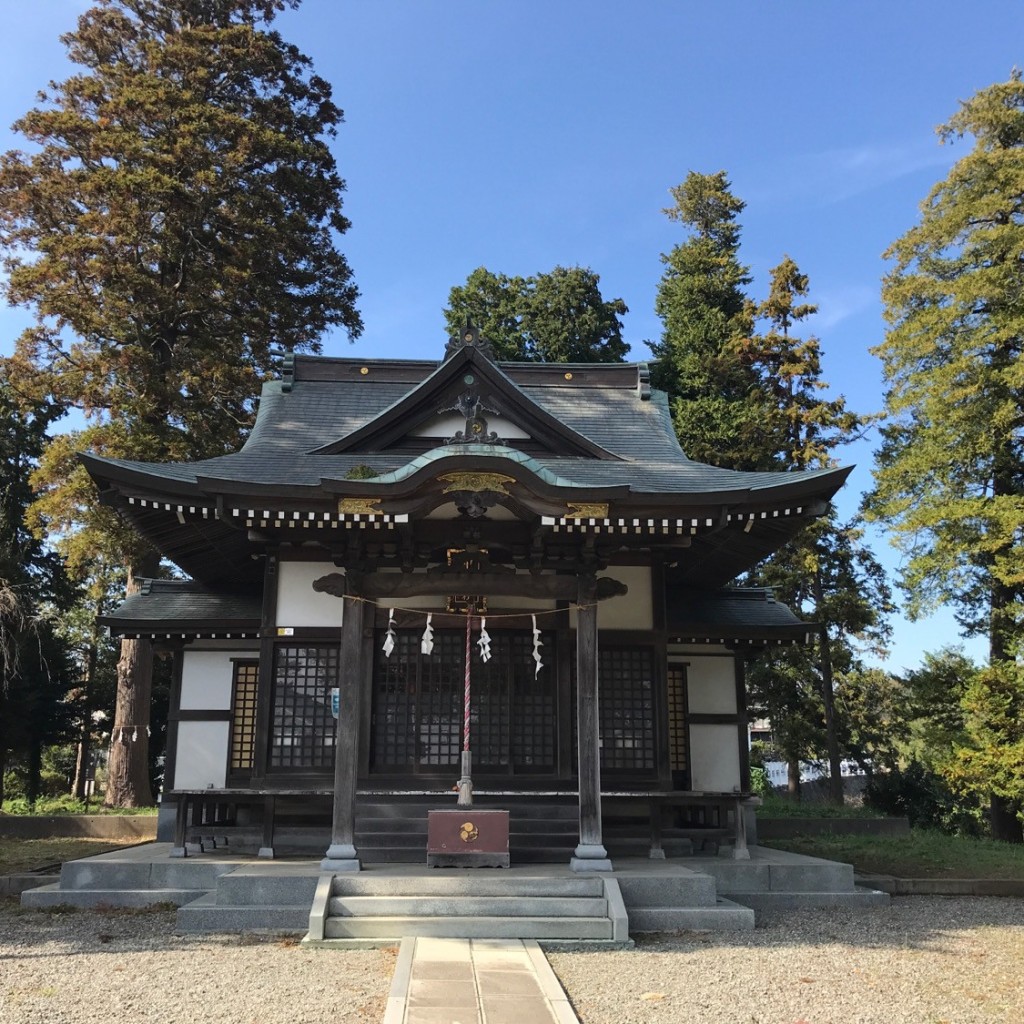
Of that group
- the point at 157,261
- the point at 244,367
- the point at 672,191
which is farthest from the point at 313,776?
the point at 672,191

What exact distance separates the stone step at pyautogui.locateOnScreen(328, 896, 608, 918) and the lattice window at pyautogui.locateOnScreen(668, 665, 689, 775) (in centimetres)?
507

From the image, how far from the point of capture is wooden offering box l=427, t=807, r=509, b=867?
9539 mm

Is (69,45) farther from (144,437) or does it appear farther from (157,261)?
(144,437)

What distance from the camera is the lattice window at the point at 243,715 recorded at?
43.3ft

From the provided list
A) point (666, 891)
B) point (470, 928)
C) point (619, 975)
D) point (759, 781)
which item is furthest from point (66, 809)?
point (759, 781)

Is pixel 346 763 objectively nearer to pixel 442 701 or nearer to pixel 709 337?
pixel 442 701

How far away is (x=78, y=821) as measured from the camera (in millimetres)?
16188

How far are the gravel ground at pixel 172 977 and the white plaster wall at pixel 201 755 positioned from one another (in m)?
4.10

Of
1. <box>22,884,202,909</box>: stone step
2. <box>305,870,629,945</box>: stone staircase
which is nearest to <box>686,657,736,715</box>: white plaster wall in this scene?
<box>305,870,629,945</box>: stone staircase

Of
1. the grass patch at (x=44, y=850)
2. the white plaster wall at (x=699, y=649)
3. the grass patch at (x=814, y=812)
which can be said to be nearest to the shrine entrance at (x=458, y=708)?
the white plaster wall at (x=699, y=649)

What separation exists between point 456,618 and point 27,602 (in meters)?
13.2

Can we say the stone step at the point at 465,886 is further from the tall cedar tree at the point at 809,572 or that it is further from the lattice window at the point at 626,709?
the tall cedar tree at the point at 809,572

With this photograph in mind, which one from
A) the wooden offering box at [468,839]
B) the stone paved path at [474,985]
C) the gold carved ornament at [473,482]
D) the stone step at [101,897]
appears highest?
the gold carved ornament at [473,482]

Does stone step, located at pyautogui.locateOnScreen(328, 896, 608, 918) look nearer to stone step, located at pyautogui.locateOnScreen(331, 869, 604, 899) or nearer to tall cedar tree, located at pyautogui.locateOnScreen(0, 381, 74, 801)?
stone step, located at pyautogui.locateOnScreen(331, 869, 604, 899)
